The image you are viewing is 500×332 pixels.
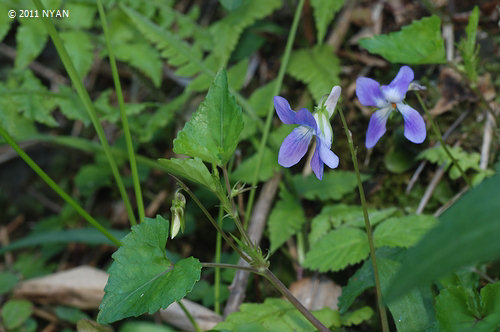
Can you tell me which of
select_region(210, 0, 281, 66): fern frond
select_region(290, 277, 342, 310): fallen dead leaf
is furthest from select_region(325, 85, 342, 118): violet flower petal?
select_region(210, 0, 281, 66): fern frond

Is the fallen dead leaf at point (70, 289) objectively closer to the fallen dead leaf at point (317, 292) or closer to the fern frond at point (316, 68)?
the fallen dead leaf at point (317, 292)

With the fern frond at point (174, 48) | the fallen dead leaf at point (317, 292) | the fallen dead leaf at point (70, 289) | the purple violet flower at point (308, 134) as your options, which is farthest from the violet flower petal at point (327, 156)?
the fern frond at point (174, 48)

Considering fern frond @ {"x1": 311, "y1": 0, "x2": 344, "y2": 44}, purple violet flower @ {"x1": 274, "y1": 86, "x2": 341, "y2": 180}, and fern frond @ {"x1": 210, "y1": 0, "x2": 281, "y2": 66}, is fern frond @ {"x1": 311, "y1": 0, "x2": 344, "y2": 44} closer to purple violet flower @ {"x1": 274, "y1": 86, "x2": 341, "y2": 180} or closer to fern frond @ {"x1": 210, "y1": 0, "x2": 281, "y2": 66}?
fern frond @ {"x1": 210, "y1": 0, "x2": 281, "y2": 66}

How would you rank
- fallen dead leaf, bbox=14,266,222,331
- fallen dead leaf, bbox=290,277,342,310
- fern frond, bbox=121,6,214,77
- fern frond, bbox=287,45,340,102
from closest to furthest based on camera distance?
fallen dead leaf, bbox=290,277,342,310
fallen dead leaf, bbox=14,266,222,331
fern frond, bbox=287,45,340,102
fern frond, bbox=121,6,214,77

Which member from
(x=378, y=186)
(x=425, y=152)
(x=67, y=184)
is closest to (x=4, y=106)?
(x=67, y=184)

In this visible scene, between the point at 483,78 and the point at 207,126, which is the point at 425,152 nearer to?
the point at 483,78

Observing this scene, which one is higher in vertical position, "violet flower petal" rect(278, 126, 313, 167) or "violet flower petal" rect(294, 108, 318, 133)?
"violet flower petal" rect(294, 108, 318, 133)
